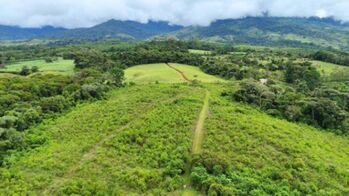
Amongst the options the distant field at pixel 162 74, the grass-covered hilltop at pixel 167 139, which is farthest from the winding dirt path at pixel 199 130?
the distant field at pixel 162 74

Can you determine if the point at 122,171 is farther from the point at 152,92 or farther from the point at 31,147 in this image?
the point at 152,92

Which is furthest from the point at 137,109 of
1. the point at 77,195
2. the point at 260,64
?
the point at 260,64

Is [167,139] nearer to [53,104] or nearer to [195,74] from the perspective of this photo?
[53,104]

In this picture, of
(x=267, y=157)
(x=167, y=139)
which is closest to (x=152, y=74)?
(x=167, y=139)

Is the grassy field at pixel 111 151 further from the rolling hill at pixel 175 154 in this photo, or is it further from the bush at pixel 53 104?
the bush at pixel 53 104

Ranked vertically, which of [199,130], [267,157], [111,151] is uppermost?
[199,130]
